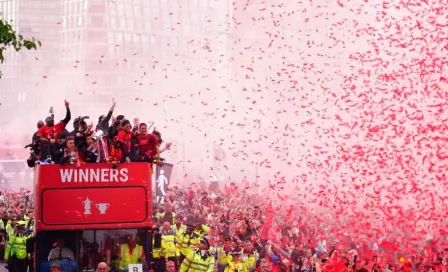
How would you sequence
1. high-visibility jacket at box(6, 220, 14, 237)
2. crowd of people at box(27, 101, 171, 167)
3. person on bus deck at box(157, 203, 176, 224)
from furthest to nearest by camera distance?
person on bus deck at box(157, 203, 176, 224) < high-visibility jacket at box(6, 220, 14, 237) < crowd of people at box(27, 101, 171, 167)

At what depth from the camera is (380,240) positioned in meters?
25.3

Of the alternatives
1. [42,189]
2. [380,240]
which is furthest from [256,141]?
[42,189]

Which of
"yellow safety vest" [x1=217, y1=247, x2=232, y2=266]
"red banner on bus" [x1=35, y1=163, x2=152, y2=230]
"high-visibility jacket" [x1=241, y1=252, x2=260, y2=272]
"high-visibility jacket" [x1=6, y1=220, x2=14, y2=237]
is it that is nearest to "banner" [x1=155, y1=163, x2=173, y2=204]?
"high-visibility jacket" [x1=6, y1=220, x2=14, y2=237]

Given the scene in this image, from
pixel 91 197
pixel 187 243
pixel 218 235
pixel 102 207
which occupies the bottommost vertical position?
pixel 218 235

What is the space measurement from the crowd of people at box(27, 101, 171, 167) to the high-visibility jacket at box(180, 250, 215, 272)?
1.86 meters

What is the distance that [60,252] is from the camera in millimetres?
15656

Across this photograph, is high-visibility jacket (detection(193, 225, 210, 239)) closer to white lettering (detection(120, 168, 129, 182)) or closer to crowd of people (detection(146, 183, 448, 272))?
crowd of people (detection(146, 183, 448, 272))

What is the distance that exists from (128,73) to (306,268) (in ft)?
339

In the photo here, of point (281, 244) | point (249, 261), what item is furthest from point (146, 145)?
point (281, 244)

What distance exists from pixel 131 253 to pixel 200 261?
2.31m

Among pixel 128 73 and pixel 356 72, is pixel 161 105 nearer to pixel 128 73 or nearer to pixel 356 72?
pixel 128 73

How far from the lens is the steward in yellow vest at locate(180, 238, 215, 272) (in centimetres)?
1773

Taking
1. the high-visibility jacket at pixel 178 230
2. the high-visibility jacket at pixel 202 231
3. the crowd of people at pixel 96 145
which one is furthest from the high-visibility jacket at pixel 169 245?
the crowd of people at pixel 96 145

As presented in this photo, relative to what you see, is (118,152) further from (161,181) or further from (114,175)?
(161,181)
